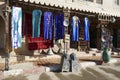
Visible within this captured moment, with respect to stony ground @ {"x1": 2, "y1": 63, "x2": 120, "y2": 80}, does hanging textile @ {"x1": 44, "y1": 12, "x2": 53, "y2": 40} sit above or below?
above

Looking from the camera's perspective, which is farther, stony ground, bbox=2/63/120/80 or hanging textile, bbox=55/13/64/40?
hanging textile, bbox=55/13/64/40

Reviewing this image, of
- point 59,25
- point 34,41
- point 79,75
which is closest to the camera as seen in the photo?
point 79,75

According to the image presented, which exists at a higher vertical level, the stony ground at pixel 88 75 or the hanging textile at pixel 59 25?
the hanging textile at pixel 59 25

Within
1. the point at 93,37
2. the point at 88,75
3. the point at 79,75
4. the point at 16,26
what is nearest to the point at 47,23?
the point at 16,26

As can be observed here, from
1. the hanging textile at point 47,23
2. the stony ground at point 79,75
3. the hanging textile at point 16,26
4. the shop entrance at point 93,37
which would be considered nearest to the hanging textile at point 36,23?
the hanging textile at point 47,23

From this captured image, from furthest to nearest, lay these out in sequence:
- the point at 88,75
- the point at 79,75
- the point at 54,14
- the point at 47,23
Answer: the point at 54,14
the point at 47,23
the point at 88,75
the point at 79,75

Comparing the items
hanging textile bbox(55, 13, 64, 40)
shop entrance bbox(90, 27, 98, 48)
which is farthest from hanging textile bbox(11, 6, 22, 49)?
shop entrance bbox(90, 27, 98, 48)

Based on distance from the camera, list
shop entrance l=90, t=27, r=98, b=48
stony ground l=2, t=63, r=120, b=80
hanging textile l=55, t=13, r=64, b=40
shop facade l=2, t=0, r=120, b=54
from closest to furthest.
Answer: stony ground l=2, t=63, r=120, b=80 → shop facade l=2, t=0, r=120, b=54 → hanging textile l=55, t=13, r=64, b=40 → shop entrance l=90, t=27, r=98, b=48

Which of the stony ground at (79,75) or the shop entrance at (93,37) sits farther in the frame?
the shop entrance at (93,37)

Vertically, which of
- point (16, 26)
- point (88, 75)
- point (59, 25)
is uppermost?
point (59, 25)

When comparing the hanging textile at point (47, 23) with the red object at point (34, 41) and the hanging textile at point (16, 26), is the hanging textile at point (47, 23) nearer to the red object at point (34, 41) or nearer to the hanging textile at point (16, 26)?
the red object at point (34, 41)

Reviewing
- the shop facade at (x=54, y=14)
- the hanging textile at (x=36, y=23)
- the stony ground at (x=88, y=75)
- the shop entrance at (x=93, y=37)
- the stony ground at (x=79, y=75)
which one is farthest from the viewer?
the shop entrance at (x=93, y=37)

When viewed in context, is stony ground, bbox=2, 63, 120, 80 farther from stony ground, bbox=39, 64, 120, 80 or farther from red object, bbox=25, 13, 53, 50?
red object, bbox=25, 13, 53, 50

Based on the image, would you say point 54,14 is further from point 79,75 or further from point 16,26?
point 79,75
